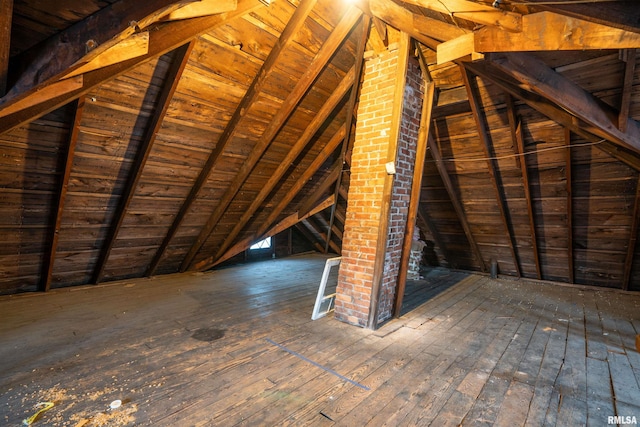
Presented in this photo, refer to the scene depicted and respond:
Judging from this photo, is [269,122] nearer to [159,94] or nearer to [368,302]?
[159,94]

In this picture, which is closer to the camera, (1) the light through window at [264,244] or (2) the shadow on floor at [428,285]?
(2) the shadow on floor at [428,285]

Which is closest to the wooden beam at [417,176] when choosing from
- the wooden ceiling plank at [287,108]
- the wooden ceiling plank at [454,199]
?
the wooden ceiling plank at [454,199]

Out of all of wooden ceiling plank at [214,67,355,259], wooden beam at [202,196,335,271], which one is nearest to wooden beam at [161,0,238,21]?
wooden ceiling plank at [214,67,355,259]

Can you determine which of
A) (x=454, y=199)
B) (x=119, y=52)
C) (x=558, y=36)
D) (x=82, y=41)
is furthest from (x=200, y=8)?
(x=454, y=199)

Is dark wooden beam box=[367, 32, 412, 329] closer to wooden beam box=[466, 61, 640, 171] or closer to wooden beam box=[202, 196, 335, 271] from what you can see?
wooden beam box=[466, 61, 640, 171]

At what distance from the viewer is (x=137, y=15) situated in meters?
1.34

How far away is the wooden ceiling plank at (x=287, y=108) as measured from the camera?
2832mm

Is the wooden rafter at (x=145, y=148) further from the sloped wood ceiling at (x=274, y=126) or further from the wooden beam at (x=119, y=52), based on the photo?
the wooden beam at (x=119, y=52)

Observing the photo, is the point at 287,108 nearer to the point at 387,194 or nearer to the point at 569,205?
the point at 387,194

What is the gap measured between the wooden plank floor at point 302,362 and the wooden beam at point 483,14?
7.50ft

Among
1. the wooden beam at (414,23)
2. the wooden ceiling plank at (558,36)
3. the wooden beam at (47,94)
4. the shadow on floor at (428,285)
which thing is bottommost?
the shadow on floor at (428,285)

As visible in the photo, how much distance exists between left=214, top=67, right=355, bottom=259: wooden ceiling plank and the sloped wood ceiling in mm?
30

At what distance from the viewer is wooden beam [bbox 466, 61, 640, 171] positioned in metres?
2.57

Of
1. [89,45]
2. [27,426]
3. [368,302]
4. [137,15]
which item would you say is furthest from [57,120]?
[368,302]
